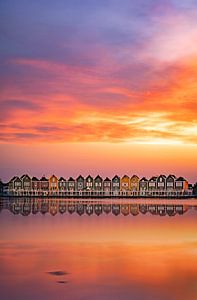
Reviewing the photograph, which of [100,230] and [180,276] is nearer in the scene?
[180,276]

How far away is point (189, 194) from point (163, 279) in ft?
333

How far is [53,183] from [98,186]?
9.34 m

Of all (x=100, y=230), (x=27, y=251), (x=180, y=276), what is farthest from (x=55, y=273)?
(x=100, y=230)

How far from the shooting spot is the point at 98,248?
15.0 metres

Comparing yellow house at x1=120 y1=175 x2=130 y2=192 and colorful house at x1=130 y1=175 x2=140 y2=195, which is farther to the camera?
colorful house at x1=130 y1=175 x2=140 y2=195

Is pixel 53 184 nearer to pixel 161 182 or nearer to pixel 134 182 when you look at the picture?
pixel 134 182

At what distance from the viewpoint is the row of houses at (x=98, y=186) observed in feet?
328

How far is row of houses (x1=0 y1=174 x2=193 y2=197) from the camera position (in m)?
99.9

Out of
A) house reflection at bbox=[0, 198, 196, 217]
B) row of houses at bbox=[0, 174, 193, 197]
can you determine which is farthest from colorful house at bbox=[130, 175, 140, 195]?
house reflection at bbox=[0, 198, 196, 217]

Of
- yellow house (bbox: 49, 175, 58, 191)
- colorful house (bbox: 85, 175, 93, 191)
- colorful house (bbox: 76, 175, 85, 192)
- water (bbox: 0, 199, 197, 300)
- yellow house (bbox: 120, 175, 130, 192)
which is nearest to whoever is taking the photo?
water (bbox: 0, 199, 197, 300)

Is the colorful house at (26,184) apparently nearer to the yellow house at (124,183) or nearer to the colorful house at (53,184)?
the colorful house at (53,184)

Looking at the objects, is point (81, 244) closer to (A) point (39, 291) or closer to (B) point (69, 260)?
(B) point (69, 260)

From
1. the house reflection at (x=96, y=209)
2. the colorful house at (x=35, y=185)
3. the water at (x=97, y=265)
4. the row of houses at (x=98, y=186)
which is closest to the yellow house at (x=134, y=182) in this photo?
the row of houses at (x=98, y=186)

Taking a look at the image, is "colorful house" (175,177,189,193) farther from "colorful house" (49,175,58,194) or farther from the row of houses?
"colorful house" (49,175,58,194)
